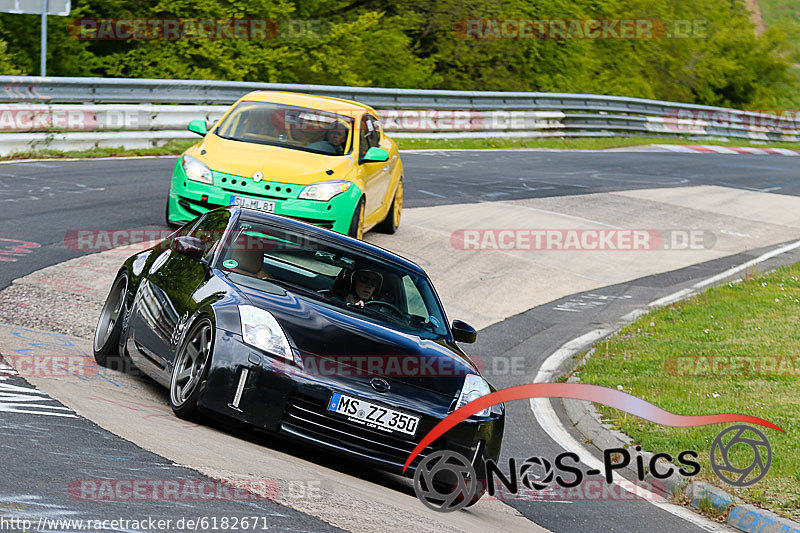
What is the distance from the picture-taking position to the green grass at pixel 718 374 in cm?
803

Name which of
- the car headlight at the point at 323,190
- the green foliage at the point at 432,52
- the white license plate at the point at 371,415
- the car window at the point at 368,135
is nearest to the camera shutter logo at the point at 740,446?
the white license plate at the point at 371,415

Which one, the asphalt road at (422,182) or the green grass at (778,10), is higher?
the green grass at (778,10)

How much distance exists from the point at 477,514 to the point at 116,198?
1051 cm

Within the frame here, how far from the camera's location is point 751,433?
859 cm

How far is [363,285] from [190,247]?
1.21 m

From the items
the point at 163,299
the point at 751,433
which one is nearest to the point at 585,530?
the point at 751,433

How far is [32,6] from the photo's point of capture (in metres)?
21.2
